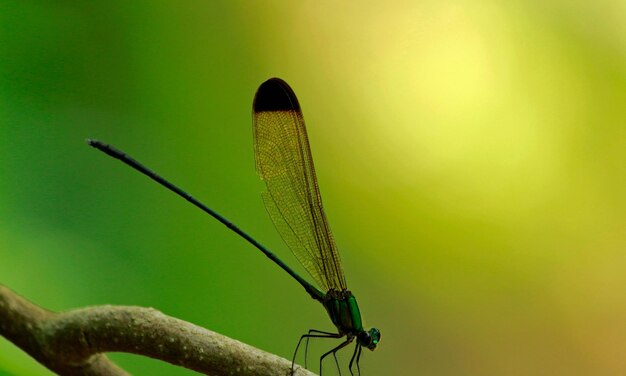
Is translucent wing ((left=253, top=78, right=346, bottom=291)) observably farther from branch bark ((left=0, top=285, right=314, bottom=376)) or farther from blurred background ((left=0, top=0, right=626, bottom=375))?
branch bark ((left=0, top=285, right=314, bottom=376))

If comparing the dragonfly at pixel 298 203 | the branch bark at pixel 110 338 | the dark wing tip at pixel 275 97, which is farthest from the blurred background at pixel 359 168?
the branch bark at pixel 110 338

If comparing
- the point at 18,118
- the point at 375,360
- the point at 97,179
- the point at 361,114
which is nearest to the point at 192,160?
the point at 97,179

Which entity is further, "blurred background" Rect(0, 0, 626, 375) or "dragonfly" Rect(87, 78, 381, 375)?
"blurred background" Rect(0, 0, 626, 375)

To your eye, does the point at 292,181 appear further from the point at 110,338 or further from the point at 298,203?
the point at 110,338

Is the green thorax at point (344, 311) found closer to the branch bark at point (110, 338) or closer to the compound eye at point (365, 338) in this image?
the compound eye at point (365, 338)

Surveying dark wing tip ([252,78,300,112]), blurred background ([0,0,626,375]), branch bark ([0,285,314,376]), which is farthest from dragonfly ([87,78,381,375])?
branch bark ([0,285,314,376])
